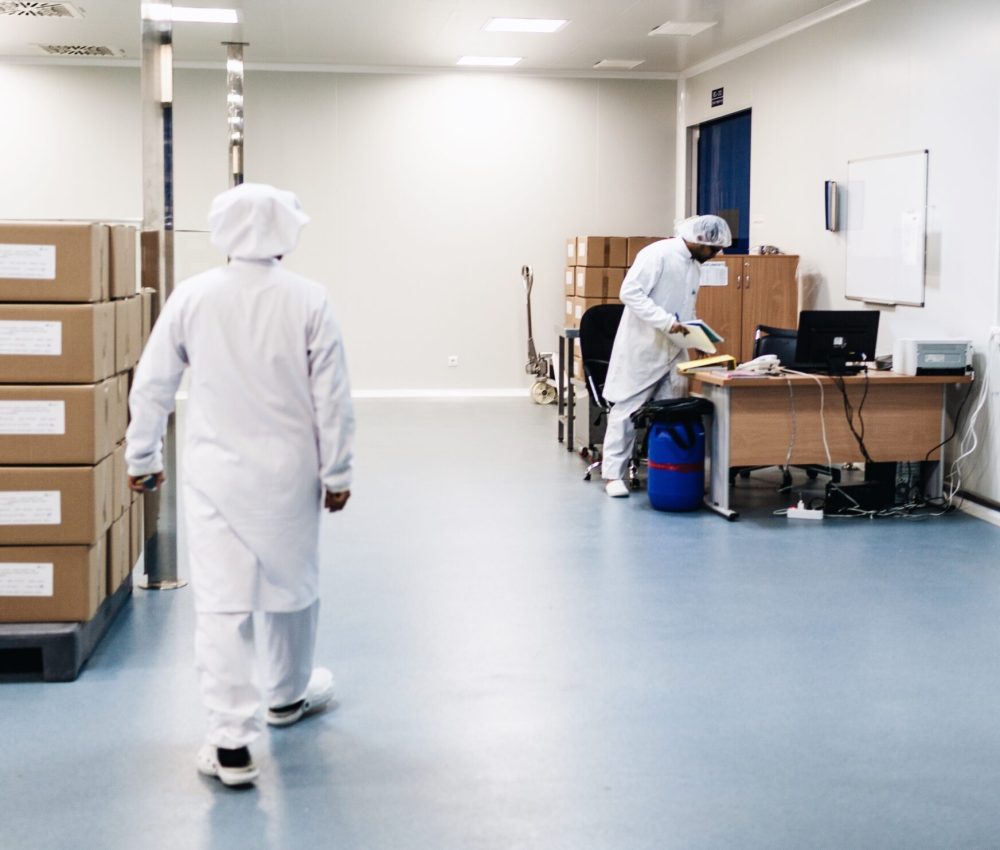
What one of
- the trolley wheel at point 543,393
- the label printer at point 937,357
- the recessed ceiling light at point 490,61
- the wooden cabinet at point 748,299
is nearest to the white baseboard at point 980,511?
the label printer at point 937,357

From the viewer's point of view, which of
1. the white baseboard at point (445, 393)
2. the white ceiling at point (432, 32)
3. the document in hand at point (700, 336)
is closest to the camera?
the document in hand at point (700, 336)

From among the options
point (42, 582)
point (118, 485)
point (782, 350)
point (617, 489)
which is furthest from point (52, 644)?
point (782, 350)

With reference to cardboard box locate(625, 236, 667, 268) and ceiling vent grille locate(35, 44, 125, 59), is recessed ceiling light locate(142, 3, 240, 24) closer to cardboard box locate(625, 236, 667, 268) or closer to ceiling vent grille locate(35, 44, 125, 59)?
ceiling vent grille locate(35, 44, 125, 59)

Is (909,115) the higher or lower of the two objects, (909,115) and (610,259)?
the higher

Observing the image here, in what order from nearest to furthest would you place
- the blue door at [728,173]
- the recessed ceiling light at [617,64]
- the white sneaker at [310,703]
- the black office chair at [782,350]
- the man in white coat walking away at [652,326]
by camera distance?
the white sneaker at [310,703] < the man in white coat walking away at [652,326] < the black office chair at [782,350] < the blue door at [728,173] < the recessed ceiling light at [617,64]

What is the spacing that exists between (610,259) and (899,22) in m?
3.43

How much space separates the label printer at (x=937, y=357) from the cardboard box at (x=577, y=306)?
3.96 m

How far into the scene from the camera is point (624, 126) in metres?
11.2

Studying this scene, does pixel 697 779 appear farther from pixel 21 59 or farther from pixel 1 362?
pixel 21 59

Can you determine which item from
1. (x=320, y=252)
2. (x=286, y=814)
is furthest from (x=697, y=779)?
(x=320, y=252)

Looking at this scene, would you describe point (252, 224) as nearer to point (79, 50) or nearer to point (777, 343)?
point (777, 343)

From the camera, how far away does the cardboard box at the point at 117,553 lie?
3.84m

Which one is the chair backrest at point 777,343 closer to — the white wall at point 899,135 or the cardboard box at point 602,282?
the white wall at point 899,135

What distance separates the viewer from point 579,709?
3.36 meters
